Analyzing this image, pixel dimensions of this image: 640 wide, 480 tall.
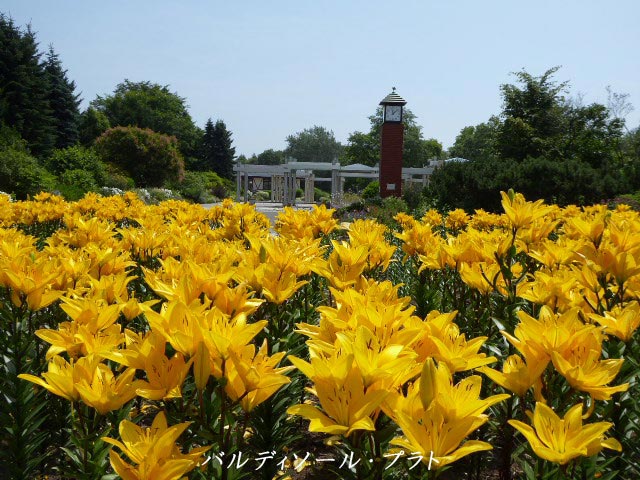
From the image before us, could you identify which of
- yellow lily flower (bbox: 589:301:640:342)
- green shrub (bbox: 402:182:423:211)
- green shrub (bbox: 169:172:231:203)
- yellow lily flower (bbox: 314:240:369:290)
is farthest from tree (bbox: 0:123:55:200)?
yellow lily flower (bbox: 589:301:640:342)

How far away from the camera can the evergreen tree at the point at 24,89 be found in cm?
3200

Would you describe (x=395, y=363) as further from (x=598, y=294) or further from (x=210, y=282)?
(x=598, y=294)

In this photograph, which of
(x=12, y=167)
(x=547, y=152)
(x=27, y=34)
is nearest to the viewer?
(x=12, y=167)

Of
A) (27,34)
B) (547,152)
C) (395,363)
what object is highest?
(27,34)

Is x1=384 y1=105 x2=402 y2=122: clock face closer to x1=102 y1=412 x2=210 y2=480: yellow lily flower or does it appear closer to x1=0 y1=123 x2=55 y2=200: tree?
x1=0 y1=123 x2=55 y2=200: tree

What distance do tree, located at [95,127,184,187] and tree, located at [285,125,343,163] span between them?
2186 inches

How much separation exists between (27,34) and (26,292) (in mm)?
38046

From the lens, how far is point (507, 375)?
124 cm

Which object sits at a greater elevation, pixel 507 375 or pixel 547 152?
pixel 547 152

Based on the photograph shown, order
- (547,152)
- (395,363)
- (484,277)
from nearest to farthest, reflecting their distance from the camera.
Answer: (395,363) → (484,277) → (547,152)

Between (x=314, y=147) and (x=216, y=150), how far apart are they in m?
33.4

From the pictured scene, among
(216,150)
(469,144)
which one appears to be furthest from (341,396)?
(469,144)

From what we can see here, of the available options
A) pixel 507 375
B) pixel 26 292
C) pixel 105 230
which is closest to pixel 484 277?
pixel 507 375

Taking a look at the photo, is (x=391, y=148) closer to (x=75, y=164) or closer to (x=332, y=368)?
(x=75, y=164)
